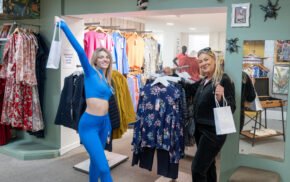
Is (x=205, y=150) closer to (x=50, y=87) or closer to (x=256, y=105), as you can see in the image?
(x=256, y=105)

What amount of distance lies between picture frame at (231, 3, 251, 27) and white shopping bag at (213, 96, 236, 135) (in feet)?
2.62

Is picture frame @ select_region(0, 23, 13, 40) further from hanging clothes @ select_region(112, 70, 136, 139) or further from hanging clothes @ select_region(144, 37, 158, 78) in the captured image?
hanging clothes @ select_region(144, 37, 158, 78)

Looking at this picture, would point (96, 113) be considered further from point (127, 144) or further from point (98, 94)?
point (127, 144)

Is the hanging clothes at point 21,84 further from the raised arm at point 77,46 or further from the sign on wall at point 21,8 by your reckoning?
the raised arm at point 77,46

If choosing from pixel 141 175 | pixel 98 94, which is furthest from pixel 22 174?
pixel 98 94

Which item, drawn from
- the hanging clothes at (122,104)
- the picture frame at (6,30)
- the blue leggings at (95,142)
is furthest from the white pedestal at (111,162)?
the picture frame at (6,30)

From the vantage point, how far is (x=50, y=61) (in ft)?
9.37

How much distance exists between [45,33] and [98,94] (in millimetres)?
1924

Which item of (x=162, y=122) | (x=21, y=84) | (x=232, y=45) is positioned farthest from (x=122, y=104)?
(x=21, y=84)

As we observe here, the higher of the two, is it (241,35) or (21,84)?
(241,35)

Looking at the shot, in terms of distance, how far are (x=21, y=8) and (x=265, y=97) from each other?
10.5 ft

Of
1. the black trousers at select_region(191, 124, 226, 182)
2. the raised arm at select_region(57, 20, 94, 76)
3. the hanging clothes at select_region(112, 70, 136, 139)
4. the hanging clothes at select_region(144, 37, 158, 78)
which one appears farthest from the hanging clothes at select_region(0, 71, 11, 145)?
the black trousers at select_region(191, 124, 226, 182)

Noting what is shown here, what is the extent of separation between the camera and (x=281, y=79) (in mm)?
2631

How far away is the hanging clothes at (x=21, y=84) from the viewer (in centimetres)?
361
